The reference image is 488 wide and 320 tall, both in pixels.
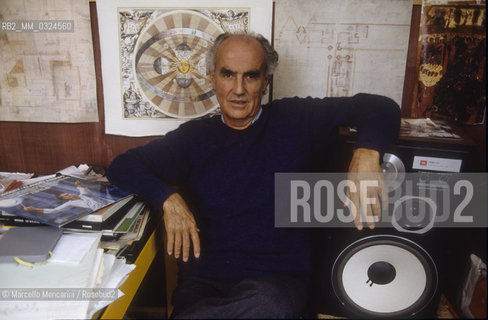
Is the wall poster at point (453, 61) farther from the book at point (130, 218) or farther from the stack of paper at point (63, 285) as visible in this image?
the stack of paper at point (63, 285)

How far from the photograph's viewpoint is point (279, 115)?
1.20 meters

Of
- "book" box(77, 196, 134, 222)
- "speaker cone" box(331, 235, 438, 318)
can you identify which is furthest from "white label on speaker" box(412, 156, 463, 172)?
"book" box(77, 196, 134, 222)

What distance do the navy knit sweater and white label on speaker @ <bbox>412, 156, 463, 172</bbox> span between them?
248 millimetres

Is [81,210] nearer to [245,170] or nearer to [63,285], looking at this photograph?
[63,285]

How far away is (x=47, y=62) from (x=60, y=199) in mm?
703

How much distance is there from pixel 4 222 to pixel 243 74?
89 centimetres

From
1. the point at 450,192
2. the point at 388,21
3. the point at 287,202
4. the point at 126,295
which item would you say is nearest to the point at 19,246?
the point at 126,295

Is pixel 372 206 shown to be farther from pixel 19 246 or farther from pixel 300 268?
pixel 19 246

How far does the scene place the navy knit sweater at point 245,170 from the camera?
3.70 feet

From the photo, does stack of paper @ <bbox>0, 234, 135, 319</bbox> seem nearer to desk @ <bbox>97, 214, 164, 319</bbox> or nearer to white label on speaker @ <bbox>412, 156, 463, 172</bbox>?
desk @ <bbox>97, 214, 164, 319</bbox>

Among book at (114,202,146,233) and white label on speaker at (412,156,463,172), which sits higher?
white label on speaker at (412,156,463,172)

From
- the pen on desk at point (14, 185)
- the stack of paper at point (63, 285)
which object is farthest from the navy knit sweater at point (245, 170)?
the pen on desk at point (14, 185)

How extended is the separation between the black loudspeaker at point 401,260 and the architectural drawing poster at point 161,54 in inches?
29.8

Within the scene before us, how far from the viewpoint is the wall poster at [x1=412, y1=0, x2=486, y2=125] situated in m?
1.23
